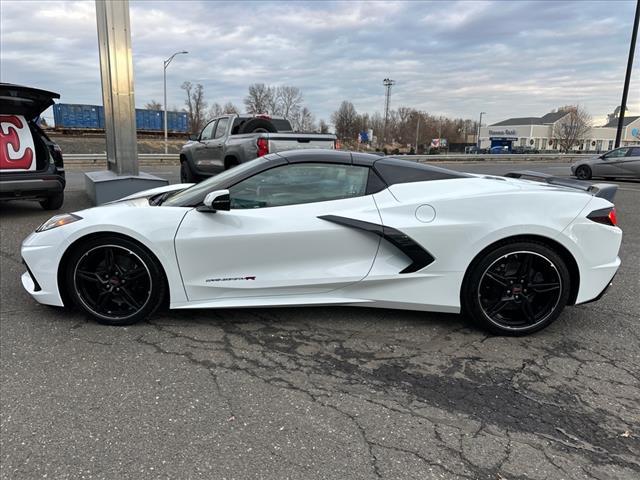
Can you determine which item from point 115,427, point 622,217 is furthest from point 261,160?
point 622,217

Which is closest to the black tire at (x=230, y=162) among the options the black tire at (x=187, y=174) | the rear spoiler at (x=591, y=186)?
the black tire at (x=187, y=174)

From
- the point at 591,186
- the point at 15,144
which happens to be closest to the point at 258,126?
the point at 15,144

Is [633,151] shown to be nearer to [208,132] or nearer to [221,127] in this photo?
[221,127]

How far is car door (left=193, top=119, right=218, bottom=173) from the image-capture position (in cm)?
1062

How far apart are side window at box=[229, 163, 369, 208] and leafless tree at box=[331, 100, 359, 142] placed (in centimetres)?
7898

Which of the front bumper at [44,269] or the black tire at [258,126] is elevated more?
the black tire at [258,126]

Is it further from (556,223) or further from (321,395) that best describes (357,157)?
(321,395)

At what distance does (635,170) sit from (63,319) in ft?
59.9

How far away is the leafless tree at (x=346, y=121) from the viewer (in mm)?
82812

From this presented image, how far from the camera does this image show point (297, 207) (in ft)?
11.5

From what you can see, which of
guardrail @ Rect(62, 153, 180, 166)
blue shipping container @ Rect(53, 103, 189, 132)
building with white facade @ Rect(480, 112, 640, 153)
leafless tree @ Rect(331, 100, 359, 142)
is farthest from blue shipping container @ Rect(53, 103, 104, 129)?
building with white facade @ Rect(480, 112, 640, 153)

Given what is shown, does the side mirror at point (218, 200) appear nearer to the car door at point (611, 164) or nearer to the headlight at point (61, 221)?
the headlight at point (61, 221)

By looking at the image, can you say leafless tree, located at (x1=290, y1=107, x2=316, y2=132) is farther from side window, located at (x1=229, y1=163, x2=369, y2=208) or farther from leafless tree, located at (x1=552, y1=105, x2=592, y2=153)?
side window, located at (x1=229, y1=163, x2=369, y2=208)

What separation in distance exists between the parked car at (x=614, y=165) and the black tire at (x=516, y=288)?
1593 centimetres
